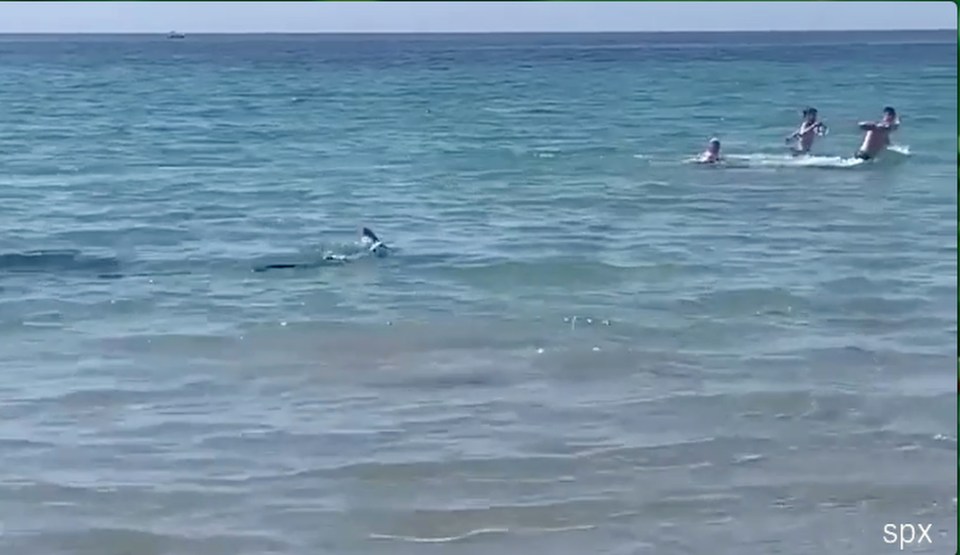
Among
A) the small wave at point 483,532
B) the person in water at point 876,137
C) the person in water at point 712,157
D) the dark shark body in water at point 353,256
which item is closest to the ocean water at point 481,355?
the small wave at point 483,532

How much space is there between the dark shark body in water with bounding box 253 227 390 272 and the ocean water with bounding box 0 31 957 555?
144 mm

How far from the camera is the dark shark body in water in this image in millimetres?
14055

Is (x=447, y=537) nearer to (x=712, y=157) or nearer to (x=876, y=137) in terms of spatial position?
(x=712, y=157)

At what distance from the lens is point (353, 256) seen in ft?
48.3

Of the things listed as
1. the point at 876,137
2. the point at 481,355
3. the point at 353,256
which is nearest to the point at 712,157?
the point at 876,137

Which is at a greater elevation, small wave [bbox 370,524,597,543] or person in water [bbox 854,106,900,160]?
person in water [bbox 854,106,900,160]

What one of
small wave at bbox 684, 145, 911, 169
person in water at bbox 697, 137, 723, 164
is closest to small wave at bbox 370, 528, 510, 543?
small wave at bbox 684, 145, 911, 169

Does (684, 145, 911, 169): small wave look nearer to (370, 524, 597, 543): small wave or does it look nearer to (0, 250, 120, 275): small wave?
(0, 250, 120, 275): small wave

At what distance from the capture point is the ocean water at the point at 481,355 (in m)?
7.36

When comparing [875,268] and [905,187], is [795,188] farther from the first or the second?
[875,268]

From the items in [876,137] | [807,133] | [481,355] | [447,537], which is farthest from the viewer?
[807,133]

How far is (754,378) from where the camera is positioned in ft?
31.8

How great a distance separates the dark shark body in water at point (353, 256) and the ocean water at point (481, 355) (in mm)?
144

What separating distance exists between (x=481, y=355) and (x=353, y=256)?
14.8 ft
